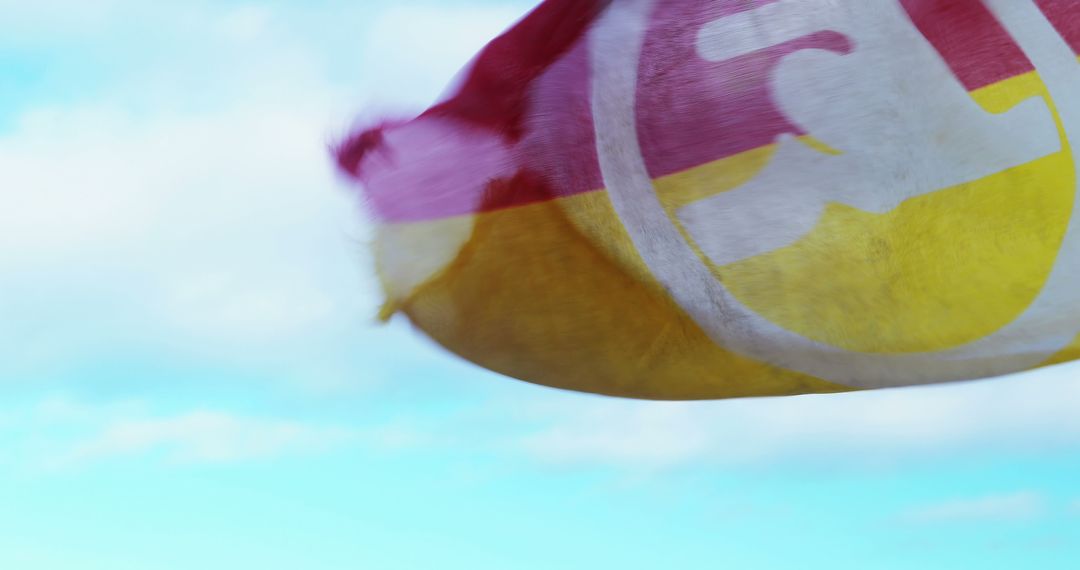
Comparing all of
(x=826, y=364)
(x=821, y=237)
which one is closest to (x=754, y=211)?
(x=821, y=237)

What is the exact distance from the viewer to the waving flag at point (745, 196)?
4719 millimetres

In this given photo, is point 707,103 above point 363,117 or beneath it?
beneath

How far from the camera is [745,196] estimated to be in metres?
4.98

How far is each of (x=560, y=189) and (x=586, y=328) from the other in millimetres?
467

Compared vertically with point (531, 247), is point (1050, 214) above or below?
below

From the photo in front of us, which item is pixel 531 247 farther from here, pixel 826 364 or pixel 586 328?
pixel 826 364

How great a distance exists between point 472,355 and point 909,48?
1.73 m

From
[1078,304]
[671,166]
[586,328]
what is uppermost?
[671,166]

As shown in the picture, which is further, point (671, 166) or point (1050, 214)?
point (671, 166)

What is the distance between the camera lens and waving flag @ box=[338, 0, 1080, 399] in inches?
186

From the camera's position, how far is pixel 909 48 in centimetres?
479

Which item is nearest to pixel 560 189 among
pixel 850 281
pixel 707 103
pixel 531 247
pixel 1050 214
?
pixel 531 247

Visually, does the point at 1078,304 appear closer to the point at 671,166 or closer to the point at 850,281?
the point at 850,281

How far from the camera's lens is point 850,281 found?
4.84 metres
